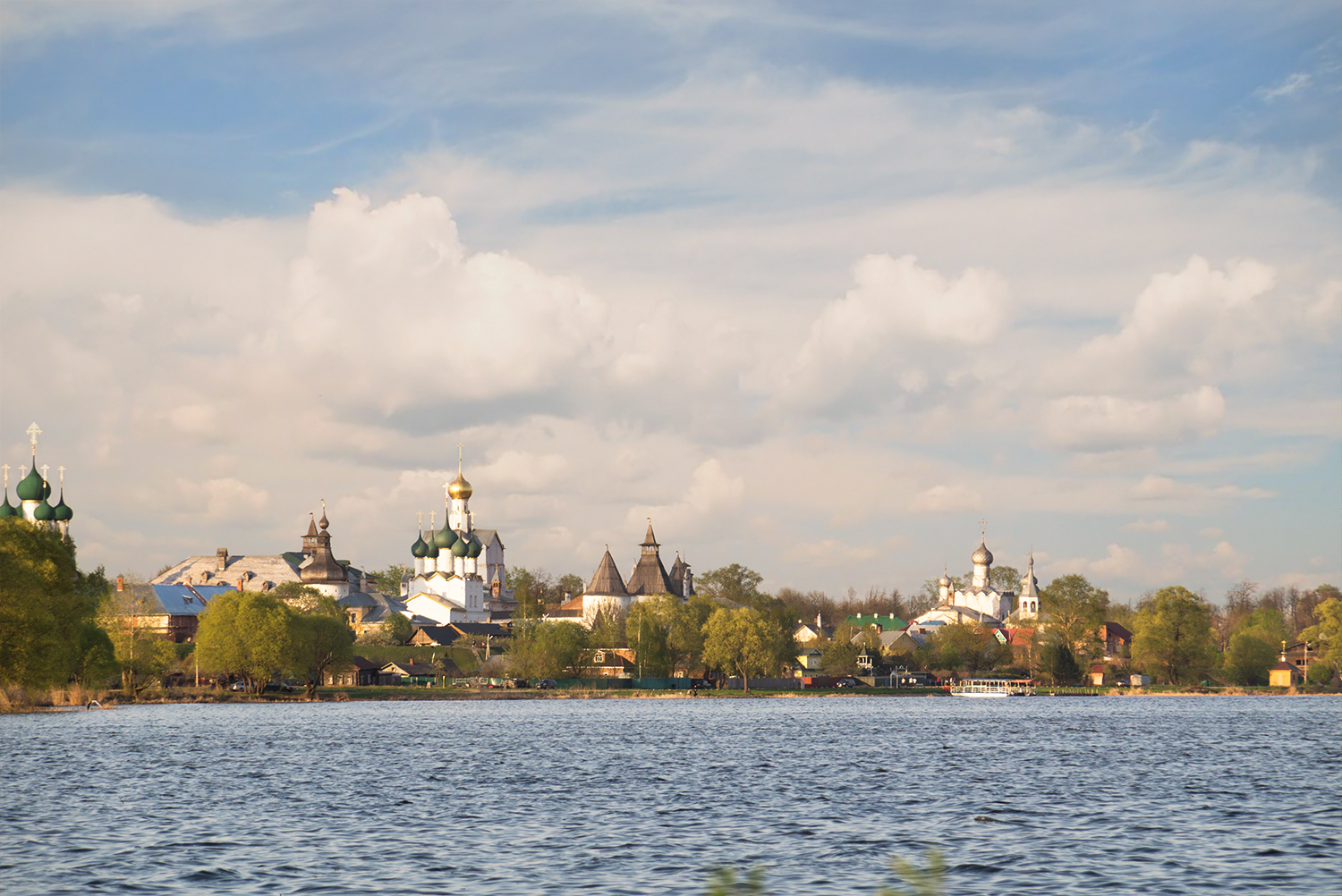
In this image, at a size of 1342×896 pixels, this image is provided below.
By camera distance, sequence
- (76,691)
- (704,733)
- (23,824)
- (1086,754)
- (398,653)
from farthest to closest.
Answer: (398,653) < (76,691) < (704,733) < (1086,754) < (23,824)

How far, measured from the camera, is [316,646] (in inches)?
4653

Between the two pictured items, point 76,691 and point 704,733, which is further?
point 76,691

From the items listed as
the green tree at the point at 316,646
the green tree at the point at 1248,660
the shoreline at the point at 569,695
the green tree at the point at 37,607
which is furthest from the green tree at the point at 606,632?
the green tree at the point at 37,607

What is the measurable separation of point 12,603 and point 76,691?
109 feet

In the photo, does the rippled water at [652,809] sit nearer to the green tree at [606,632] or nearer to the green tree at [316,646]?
the green tree at [316,646]

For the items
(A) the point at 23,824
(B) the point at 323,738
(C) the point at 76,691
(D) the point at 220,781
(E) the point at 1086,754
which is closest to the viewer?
(A) the point at 23,824

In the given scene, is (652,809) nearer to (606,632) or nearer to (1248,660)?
(606,632)

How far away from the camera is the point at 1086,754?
57281 mm

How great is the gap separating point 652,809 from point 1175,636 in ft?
370

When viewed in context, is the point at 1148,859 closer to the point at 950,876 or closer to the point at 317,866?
the point at 950,876

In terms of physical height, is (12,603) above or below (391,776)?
above

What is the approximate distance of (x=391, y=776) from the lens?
46.6 m

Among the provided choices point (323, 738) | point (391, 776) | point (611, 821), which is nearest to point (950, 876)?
point (611, 821)

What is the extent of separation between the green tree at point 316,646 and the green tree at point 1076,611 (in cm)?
7230
